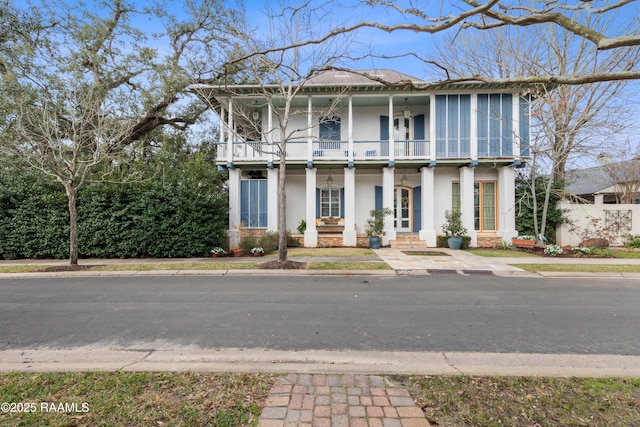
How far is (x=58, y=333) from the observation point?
4191mm

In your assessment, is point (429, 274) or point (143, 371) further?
point (429, 274)

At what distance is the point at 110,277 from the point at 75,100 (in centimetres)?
688

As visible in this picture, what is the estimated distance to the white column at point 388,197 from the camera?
14578 millimetres

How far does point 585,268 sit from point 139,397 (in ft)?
38.0

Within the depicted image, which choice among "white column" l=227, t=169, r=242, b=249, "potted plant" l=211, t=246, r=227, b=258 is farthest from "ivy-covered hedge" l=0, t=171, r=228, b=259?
"white column" l=227, t=169, r=242, b=249

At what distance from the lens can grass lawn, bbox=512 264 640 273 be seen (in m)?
8.66

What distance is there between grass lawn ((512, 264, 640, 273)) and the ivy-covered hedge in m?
11.8

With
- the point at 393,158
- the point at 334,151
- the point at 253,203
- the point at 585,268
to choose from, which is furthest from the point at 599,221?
the point at 253,203

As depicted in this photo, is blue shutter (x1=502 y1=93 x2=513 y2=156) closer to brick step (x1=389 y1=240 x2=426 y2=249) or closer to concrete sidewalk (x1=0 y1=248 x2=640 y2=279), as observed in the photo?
concrete sidewalk (x1=0 y1=248 x2=640 y2=279)

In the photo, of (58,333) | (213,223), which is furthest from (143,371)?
(213,223)

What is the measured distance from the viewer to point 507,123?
46.9 feet

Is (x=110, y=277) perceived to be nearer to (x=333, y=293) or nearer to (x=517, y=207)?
(x=333, y=293)

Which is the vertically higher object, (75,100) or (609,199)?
(75,100)

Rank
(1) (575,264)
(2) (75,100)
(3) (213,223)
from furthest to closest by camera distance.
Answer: (3) (213,223)
(2) (75,100)
(1) (575,264)
